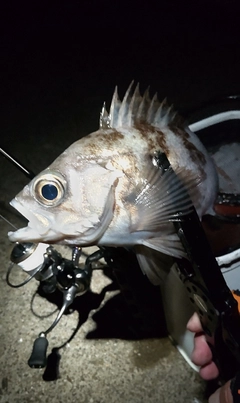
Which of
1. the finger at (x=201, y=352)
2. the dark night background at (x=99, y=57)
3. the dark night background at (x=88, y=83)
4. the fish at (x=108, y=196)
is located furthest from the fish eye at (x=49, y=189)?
the dark night background at (x=99, y=57)

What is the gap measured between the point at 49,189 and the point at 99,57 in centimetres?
216

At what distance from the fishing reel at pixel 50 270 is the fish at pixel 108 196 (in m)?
0.32

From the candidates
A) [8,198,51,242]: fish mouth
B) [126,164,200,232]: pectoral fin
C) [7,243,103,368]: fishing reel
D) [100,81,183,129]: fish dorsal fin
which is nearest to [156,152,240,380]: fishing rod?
[126,164,200,232]: pectoral fin

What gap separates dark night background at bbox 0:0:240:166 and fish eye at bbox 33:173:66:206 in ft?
4.39

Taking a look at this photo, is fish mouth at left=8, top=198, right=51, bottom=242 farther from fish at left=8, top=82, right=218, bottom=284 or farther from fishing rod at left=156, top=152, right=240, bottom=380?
fishing rod at left=156, top=152, right=240, bottom=380

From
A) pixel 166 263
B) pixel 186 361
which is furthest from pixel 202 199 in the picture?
pixel 186 361

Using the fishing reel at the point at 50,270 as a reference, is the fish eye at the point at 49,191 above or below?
above

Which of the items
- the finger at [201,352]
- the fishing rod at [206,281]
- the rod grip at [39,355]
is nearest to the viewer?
the fishing rod at [206,281]

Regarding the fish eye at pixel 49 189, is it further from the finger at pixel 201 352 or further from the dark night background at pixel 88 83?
the dark night background at pixel 88 83

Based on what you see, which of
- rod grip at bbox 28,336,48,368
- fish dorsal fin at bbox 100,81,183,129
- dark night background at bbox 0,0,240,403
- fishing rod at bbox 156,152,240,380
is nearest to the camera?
fishing rod at bbox 156,152,240,380

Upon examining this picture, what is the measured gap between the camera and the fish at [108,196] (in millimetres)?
835

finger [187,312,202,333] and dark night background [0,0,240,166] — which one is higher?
dark night background [0,0,240,166]

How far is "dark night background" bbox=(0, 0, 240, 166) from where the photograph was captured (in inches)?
93.9

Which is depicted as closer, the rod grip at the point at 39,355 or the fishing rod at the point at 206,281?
the fishing rod at the point at 206,281
